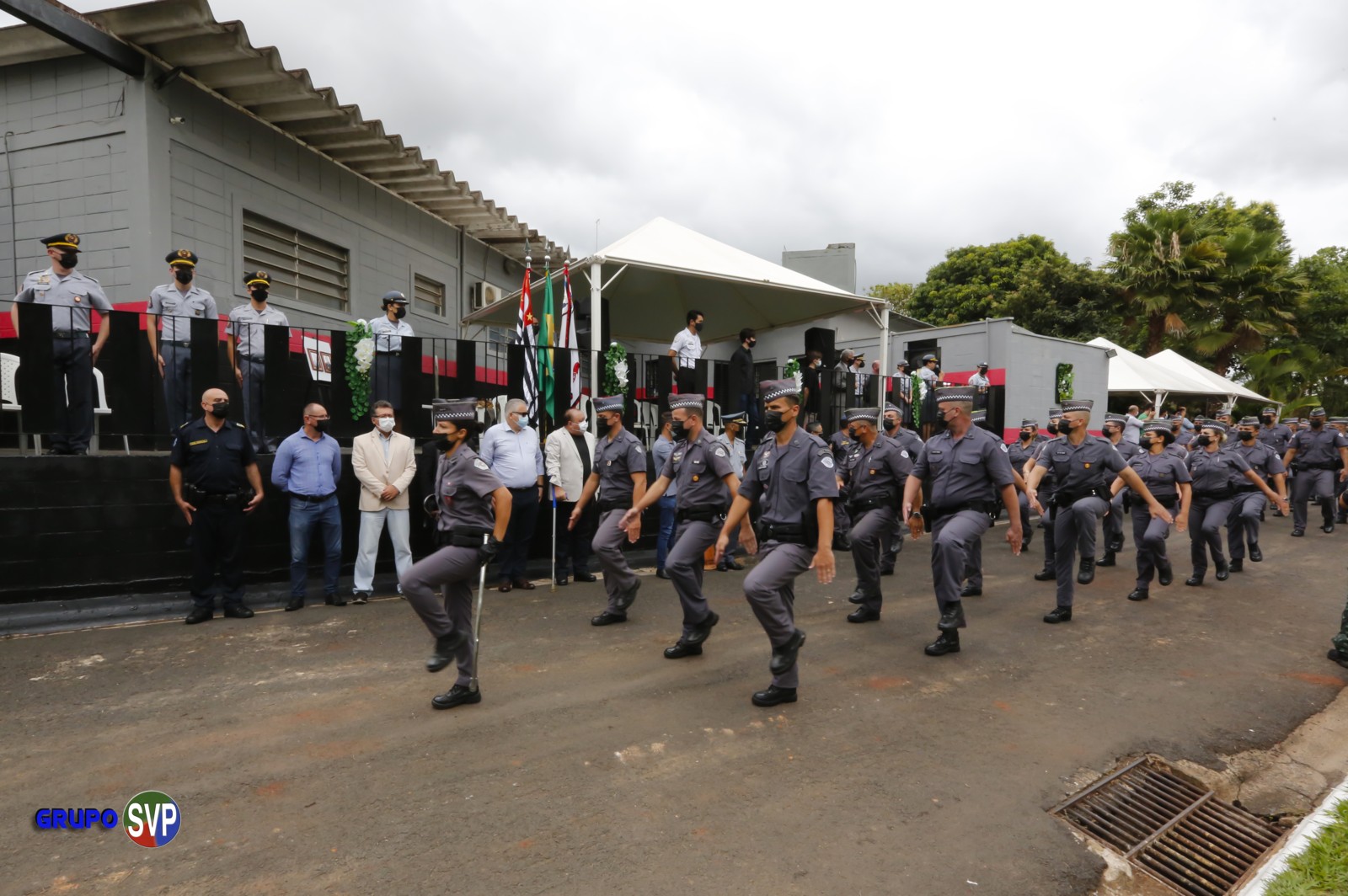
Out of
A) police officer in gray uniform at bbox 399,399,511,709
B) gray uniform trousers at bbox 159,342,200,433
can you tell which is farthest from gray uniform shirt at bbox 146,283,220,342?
police officer in gray uniform at bbox 399,399,511,709

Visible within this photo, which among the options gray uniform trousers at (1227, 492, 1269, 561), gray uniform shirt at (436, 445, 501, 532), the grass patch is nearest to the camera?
the grass patch

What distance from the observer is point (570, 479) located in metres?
8.44

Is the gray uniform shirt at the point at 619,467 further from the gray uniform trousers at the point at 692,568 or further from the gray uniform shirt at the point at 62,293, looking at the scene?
the gray uniform shirt at the point at 62,293

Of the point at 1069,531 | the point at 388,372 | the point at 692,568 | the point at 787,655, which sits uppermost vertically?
the point at 388,372

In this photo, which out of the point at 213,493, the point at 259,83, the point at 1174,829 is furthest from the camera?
the point at 259,83

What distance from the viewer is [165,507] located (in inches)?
273

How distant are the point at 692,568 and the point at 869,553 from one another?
2.03 metres

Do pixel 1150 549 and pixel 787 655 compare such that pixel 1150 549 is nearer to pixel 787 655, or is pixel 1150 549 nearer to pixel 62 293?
pixel 787 655

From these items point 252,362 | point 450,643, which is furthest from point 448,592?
point 252,362

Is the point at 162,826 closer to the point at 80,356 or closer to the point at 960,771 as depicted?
the point at 960,771

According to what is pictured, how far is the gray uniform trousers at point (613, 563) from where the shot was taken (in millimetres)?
6598

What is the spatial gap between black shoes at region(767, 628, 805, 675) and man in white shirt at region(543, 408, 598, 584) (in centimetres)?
391

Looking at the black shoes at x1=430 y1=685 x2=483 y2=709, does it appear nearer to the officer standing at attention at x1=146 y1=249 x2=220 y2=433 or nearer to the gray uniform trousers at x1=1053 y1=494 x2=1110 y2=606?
the officer standing at attention at x1=146 y1=249 x2=220 y2=433

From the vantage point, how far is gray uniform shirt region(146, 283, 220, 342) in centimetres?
717
